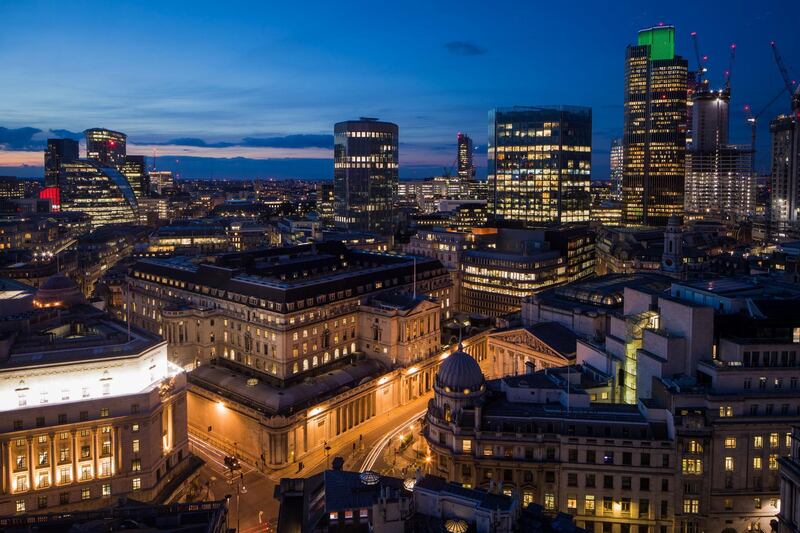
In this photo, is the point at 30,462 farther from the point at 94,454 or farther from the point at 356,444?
the point at 356,444

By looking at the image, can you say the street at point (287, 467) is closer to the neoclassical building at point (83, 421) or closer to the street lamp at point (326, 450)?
the street lamp at point (326, 450)

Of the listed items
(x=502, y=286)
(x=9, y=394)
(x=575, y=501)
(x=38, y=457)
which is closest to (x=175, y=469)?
(x=38, y=457)

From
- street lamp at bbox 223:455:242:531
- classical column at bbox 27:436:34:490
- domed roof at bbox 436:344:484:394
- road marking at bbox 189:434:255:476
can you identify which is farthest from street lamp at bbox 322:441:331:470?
classical column at bbox 27:436:34:490

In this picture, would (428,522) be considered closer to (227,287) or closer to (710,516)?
(710,516)

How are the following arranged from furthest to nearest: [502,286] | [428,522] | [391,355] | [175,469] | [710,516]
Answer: [502,286] < [391,355] < [175,469] < [710,516] < [428,522]

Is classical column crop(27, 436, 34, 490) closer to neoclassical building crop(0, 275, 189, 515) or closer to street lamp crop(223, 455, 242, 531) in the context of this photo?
neoclassical building crop(0, 275, 189, 515)
